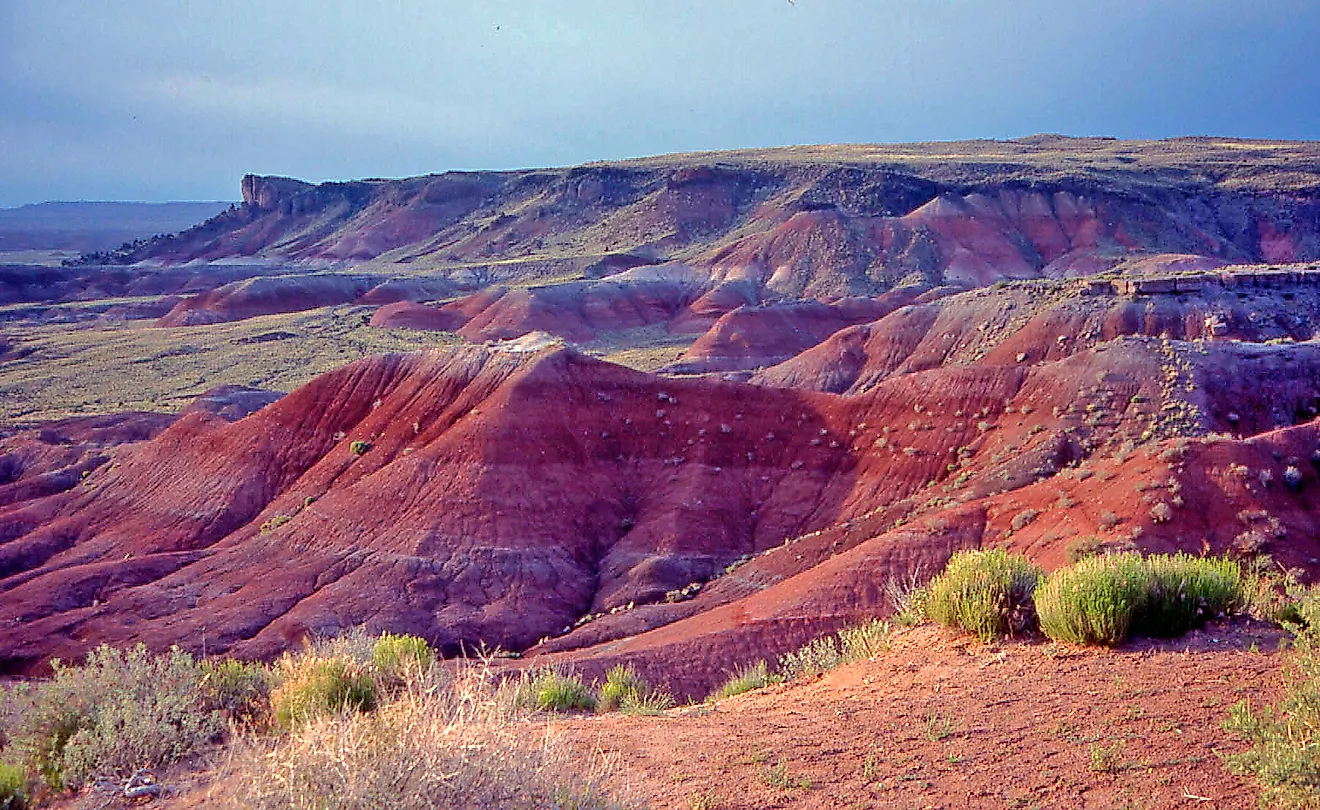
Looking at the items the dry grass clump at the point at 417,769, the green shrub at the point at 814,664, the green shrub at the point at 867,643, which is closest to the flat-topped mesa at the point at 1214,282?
the green shrub at the point at 867,643

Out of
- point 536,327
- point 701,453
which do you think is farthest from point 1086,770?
point 536,327

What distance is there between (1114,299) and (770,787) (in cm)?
3391

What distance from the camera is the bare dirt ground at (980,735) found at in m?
5.90

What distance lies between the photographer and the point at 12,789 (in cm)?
691

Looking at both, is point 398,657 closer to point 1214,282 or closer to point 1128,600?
point 1128,600

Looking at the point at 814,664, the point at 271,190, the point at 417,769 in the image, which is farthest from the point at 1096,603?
the point at 271,190

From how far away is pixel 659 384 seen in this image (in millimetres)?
32281

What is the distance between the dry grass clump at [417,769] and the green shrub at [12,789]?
108 inches

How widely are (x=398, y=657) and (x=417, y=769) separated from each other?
5115 millimetres

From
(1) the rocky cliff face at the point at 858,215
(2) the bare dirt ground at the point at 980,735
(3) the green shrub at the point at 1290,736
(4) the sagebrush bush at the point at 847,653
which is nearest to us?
(3) the green shrub at the point at 1290,736

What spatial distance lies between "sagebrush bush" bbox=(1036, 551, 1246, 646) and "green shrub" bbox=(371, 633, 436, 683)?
16.1 feet

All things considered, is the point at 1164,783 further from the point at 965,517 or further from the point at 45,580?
the point at 45,580

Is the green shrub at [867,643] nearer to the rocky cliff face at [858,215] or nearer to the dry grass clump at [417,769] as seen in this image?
the dry grass clump at [417,769]

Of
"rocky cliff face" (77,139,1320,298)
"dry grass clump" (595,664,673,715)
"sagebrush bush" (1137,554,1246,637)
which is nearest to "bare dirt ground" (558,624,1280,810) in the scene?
"sagebrush bush" (1137,554,1246,637)
